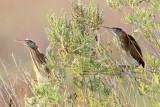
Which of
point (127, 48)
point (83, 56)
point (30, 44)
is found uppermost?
point (30, 44)

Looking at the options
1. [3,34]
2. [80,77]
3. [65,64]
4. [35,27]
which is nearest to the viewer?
[65,64]

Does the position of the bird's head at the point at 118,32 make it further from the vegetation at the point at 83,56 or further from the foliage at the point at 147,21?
the vegetation at the point at 83,56

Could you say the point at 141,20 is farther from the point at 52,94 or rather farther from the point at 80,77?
the point at 52,94

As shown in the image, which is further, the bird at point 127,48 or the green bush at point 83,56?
the bird at point 127,48

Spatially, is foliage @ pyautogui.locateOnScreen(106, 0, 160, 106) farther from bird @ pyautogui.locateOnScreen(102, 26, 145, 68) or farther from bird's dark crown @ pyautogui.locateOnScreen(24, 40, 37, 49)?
bird's dark crown @ pyautogui.locateOnScreen(24, 40, 37, 49)

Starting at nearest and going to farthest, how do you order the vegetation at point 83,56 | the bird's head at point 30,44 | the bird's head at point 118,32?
the vegetation at point 83,56 < the bird's head at point 118,32 < the bird's head at point 30,44

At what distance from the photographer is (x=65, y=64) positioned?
2400mm

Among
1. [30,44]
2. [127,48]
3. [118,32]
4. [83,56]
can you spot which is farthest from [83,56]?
[30,44]

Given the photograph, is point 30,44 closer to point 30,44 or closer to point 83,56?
point 30,44

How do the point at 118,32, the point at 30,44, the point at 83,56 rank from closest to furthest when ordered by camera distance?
the point at 83,56
the point at 118,32
the point at 30,44

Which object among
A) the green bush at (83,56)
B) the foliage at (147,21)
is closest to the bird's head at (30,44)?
the green bush at (83,56)

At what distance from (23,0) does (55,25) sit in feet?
46.2

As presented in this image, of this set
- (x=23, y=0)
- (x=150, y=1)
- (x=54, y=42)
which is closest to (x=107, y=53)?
(x=54, y=42)

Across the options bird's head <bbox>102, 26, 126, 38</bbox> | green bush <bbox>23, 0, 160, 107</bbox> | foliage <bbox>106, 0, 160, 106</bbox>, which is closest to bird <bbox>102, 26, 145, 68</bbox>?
bird's head <bbox>102, 26, 126, 38</bbox>
